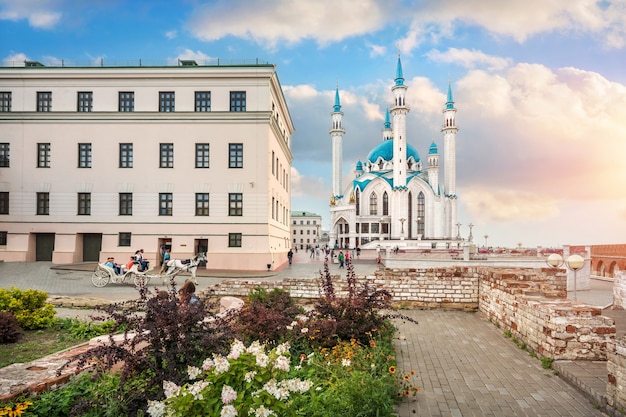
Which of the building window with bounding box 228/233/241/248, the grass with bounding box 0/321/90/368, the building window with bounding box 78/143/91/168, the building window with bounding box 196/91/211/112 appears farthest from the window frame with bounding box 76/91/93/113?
the grass with bounding box 0/321/90/368

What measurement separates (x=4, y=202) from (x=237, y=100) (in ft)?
56.8

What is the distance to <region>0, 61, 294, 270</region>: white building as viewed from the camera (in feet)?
94.4

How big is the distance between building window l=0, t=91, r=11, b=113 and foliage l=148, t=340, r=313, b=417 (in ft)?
110

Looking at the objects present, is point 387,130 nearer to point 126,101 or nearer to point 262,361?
point 126,101

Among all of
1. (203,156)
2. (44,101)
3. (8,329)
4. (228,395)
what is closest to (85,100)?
(44,101)

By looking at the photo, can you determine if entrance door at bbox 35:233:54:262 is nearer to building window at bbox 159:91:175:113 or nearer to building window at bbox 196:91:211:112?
building window at bbox 159:91:175:113

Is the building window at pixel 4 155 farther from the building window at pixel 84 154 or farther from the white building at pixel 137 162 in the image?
the building window at pixel 84 154

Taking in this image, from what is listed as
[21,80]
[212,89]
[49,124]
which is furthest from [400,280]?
[21,80]

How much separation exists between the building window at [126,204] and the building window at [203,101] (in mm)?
7325

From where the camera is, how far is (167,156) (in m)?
29.4

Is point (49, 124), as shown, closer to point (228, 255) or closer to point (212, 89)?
point (212, 89)

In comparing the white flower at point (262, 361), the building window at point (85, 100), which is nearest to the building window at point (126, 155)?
the building window at point (85, 100)

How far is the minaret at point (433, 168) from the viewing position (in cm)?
8561

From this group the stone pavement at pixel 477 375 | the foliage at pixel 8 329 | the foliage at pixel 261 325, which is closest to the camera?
the stone pavement at pixel 477 375
